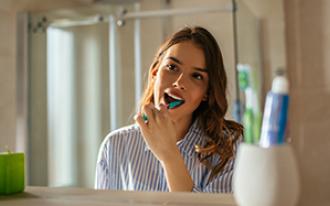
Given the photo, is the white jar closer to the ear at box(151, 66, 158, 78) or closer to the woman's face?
the woman's face

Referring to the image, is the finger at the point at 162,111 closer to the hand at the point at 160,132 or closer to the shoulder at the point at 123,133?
the hand at the point at 160,132

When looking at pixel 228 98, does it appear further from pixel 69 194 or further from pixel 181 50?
pixel 69 194

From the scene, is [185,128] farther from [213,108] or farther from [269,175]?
[269,175]

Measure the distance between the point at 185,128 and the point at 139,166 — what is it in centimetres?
12

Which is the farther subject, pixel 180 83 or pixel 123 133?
pixel 123 133

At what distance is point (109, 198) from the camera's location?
2.12 feet

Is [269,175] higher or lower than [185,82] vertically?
lower

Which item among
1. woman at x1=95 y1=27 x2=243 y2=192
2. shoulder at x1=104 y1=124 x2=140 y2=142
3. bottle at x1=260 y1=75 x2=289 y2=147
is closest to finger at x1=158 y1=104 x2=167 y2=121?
woman at x1=95 y1=27 x2=243 y2=192

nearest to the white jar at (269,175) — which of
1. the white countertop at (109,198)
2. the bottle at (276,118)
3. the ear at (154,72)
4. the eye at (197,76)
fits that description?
the bottle at (276,118)

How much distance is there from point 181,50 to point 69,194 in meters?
0.31

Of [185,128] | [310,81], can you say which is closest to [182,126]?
[185,128]

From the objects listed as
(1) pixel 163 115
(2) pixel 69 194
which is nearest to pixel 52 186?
(2) pixel 69 194

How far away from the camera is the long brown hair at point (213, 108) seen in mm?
685

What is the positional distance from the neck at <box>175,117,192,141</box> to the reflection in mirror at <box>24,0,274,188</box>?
5.6 inches
